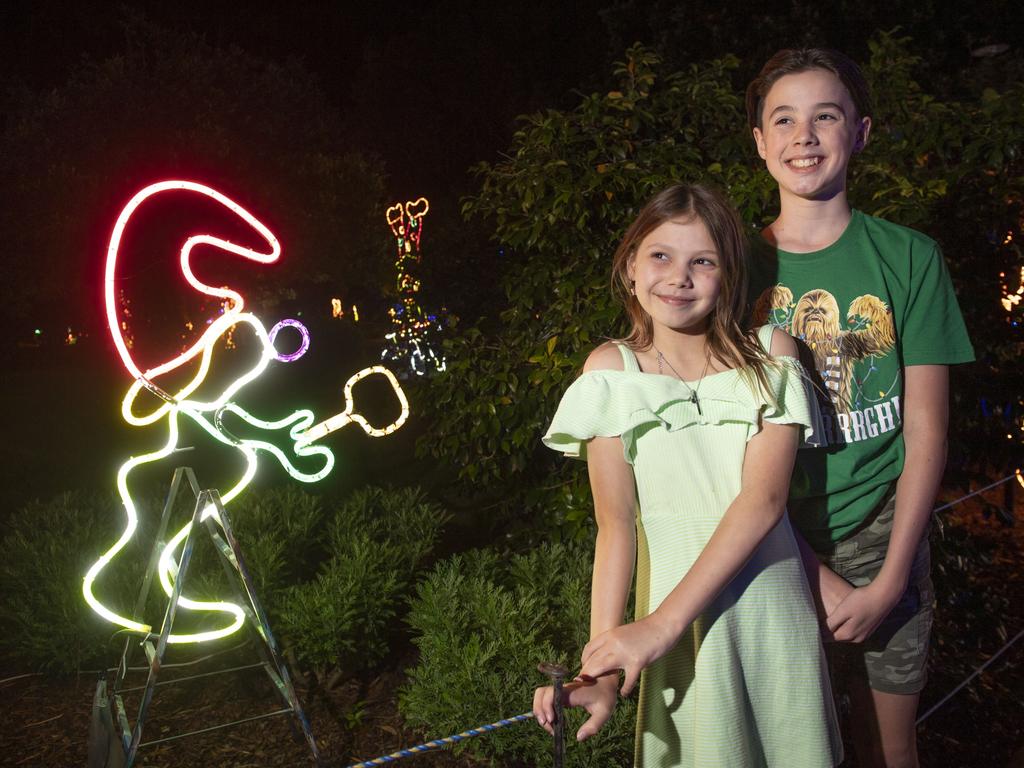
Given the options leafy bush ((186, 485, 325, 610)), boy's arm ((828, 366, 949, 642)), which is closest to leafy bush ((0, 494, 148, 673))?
leafy bush ((186, 485, 325, 610))

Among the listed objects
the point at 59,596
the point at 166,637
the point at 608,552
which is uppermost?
the point at 608,552

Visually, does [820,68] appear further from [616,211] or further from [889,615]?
[616,211]

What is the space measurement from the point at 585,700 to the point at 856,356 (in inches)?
35.9

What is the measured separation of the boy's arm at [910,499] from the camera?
5.59 feet

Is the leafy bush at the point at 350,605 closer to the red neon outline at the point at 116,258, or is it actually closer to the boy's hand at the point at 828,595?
the red neon outline at the point at 116,258

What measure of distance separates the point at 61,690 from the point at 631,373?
4.24m

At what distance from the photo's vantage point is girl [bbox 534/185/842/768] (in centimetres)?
149

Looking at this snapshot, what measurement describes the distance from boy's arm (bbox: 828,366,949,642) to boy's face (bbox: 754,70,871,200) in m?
0.44

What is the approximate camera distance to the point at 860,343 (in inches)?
70.1

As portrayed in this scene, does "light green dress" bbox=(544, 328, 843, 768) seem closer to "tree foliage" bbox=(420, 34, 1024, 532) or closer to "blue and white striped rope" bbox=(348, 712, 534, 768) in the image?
"blue and white striped rope" bbox=(348, 712, 534, 768)

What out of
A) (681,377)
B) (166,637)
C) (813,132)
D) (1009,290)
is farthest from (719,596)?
(1009,290)

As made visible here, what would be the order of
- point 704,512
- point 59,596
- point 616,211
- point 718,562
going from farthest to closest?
point 59,596, point 616,211, point 704,512, point 718,562

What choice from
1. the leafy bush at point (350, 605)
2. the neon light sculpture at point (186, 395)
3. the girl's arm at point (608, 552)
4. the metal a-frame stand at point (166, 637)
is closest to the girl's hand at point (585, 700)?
the girl's arm at point (608, 552)

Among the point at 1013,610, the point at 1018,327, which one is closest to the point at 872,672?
the point at 1018,327
